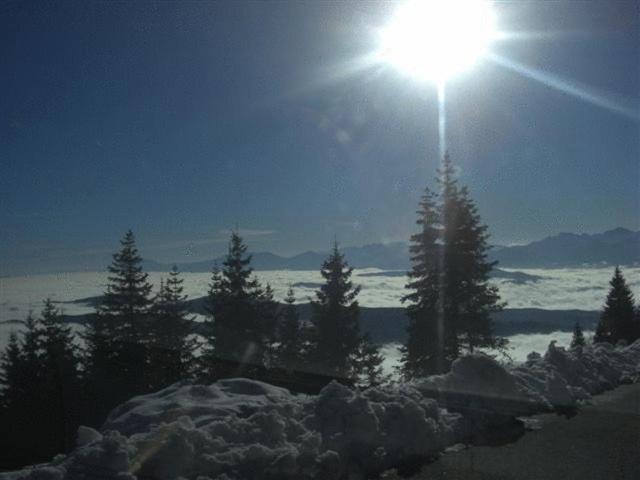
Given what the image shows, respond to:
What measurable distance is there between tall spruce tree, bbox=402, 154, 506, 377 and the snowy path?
23.3 m

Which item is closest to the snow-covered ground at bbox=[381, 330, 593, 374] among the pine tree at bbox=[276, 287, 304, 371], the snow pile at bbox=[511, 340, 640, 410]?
the snow pile at bbox=[511, 340, 640, 410]

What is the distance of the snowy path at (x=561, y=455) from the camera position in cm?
546

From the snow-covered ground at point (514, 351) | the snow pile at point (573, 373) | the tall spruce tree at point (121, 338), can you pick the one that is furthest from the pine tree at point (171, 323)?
the snow pile at point (573, 373)

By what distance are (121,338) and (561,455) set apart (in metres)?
36.1

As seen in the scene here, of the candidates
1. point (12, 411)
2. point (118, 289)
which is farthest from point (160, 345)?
point (12, 411)

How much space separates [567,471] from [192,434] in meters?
3.31

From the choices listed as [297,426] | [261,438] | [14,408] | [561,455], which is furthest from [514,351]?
[261,438]

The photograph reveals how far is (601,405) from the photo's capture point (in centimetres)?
858

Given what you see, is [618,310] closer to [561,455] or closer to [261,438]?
[561,455]

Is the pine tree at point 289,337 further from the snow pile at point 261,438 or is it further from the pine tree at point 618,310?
the snow pile at point 261,438

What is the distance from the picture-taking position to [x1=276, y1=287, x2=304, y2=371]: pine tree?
42188mm

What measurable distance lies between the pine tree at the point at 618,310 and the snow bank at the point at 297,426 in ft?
152

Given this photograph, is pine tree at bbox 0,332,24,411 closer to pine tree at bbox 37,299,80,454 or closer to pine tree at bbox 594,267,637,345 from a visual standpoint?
pine tree at bbox 37,299,80,454

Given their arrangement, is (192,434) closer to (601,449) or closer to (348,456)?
(348,456)
